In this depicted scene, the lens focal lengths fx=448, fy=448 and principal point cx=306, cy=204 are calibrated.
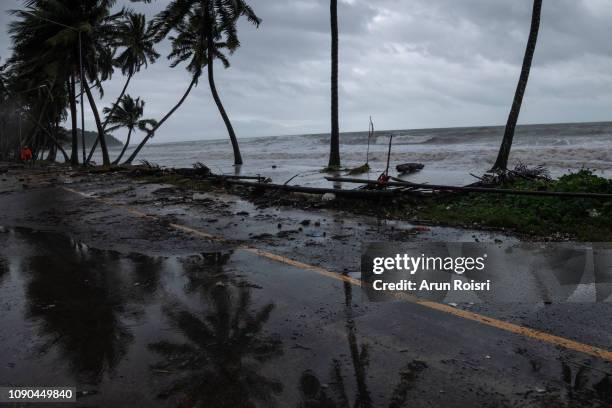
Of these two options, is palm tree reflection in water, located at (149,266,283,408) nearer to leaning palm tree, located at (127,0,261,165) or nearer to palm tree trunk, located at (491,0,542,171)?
palm tree trunk, located at (491,0,542,171)

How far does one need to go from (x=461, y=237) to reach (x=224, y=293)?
3909 millimetres

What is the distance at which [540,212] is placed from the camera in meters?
7.53

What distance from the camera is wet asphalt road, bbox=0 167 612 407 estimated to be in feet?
8.91

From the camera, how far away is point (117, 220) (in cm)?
871

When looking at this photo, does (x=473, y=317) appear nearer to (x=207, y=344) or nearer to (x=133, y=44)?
(x=207, y=344)

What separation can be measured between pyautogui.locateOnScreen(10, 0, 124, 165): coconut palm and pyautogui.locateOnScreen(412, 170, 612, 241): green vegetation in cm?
2329

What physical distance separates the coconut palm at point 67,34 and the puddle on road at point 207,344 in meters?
24.0

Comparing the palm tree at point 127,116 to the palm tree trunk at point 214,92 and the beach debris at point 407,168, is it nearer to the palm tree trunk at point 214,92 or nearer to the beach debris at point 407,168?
the palm tree trunk at point 214,92

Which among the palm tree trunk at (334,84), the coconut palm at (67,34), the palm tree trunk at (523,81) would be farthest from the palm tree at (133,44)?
the palm tree trunk at (523,81)

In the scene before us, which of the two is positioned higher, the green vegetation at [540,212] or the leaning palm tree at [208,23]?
the leaning palm tree at [208,23]

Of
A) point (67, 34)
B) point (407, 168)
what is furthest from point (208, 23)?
point (407, 168)

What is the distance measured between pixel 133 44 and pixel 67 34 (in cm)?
395

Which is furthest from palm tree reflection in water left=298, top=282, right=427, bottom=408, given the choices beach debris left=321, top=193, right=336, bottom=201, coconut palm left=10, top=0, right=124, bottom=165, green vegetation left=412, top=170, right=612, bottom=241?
coconut palm left=10, top=0, right=124, bottom=165

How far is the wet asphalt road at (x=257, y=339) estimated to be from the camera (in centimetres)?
272
